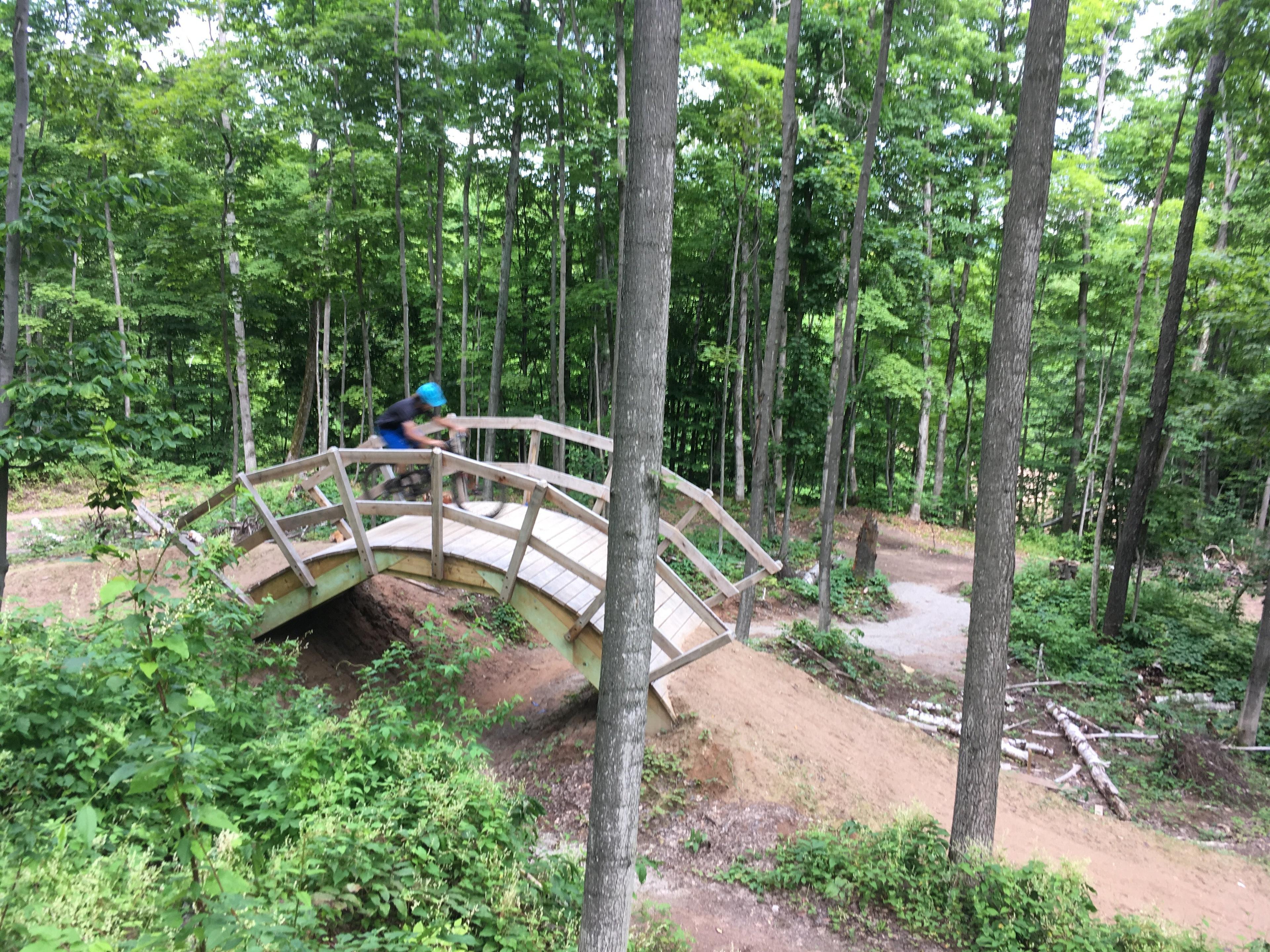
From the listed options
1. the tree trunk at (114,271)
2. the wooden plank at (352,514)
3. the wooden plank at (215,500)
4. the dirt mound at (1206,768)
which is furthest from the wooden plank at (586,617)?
the tree trunk at (114,271)

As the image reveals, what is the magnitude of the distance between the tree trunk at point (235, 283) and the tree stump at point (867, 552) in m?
13.6

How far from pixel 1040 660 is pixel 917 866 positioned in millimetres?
8757

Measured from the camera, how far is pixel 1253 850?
7.36 metres

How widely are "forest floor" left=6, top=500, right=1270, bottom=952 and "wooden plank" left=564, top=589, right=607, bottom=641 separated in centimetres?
107

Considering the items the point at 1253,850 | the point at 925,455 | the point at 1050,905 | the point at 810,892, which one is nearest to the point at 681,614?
the point at 810,892

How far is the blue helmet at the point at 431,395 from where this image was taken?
738 cm

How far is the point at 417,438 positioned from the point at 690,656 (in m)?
3.83

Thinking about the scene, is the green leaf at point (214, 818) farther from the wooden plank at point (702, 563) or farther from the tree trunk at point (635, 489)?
the wooden plank at point (702, 563)

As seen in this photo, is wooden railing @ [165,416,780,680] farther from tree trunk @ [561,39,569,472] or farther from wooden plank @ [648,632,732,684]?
tree trunk @ [561,39,569,472]

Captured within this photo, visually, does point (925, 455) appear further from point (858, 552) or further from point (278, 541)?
point (278, 541)

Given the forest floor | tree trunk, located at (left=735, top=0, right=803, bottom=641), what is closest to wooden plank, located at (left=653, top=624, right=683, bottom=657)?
the forest floor

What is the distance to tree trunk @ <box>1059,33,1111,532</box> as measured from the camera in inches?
696

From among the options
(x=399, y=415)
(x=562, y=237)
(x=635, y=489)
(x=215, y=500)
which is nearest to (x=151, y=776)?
(x=635, y=489)

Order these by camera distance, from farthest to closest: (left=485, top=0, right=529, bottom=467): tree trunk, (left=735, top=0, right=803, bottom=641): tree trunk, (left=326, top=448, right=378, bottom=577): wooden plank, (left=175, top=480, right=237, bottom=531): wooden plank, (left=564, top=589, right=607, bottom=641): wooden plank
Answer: (left=485, top=0, right=529, bottom=467): tree trunk → (left=735, top=0, right=803, bottom=641): tree trunk → (left=175, top=480, right=237, bottom=531): wooden plank → (left=326, top=448, right=378, bottom=577): wooden plank → (left=564, top=589, right=607, bottom=641): wooden plank
